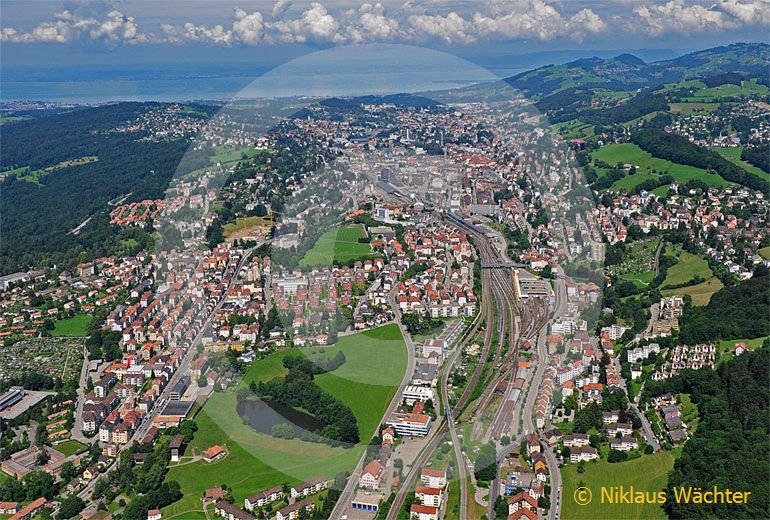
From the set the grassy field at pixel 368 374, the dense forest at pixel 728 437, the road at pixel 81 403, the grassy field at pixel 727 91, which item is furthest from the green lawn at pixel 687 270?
the grassy field at pixel 727 91

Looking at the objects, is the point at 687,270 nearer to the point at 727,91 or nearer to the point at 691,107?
the point at 691,107

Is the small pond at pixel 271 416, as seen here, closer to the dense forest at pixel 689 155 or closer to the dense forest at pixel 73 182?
the dense forest at pixel 73 182

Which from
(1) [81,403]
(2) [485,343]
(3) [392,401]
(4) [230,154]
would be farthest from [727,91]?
(1) [81,403]

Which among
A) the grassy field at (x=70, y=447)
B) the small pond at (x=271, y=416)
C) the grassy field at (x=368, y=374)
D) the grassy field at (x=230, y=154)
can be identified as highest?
the grassy field at (x=230, y=154)

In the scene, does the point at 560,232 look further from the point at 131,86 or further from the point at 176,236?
the point at 131,86

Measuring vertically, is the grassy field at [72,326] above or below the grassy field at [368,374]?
below

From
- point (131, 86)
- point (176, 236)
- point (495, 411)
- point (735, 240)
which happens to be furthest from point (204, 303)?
point (131, 86)
